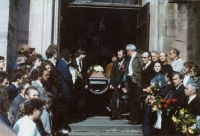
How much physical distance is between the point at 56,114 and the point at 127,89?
5.66 ft

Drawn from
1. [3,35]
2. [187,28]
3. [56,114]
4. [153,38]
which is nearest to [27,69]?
[56,114]

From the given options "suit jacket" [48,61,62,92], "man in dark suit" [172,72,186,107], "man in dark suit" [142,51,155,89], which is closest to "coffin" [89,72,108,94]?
"man in dark suit" [142,51,155,89]

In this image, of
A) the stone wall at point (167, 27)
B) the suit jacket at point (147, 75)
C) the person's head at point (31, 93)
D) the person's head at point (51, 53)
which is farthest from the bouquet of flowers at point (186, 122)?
the stone wall at point (167, 27)

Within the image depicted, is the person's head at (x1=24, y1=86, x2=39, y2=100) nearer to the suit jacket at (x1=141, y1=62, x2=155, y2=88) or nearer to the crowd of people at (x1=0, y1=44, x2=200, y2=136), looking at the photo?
the crowd of people at (x1=0, y1=44, x2=200, y2=136)

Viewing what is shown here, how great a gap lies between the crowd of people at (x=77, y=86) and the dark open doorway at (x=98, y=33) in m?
6.65

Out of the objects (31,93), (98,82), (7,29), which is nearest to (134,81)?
(98,82)

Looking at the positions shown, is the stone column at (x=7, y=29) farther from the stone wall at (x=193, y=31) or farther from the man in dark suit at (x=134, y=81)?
the stone wall at (x=193, y=31)

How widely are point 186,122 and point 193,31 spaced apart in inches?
175

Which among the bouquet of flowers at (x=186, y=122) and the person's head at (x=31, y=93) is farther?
the bouquet of flowers at (x=186, y=122)

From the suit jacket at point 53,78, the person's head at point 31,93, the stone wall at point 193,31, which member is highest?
the stone wall at point 193,31

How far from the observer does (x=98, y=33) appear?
14938 mm

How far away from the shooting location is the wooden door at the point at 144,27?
834 cm

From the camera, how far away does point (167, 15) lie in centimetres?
855

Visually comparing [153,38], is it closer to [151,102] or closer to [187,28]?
[187,28]
